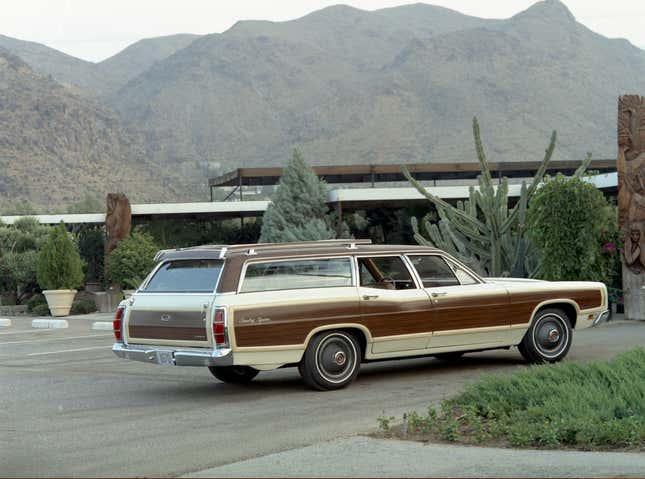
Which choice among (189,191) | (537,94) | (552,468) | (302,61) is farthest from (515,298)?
(302,61)

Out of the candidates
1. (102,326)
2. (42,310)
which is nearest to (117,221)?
(42,310)

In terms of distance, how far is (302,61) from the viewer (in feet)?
613

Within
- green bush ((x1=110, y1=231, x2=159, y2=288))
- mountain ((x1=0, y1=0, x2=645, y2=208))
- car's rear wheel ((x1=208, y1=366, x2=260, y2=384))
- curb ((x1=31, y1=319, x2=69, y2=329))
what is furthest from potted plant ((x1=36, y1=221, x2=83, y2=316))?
mountain ((x1=0, y1=0, x2=645, y2=208))

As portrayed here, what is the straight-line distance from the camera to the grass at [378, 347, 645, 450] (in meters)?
8.15

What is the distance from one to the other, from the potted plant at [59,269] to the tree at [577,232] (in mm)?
16436

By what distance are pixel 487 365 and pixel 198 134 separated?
142 metres

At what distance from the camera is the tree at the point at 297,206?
126 ft

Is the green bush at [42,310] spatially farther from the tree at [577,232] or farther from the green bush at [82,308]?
the tree at [577,232]

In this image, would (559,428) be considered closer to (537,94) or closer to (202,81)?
(537,94)

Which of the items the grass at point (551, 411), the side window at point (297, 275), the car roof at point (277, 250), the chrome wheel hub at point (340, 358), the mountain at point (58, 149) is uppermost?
the mountain at point (58, 149)

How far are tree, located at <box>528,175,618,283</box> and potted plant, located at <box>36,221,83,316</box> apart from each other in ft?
53.9

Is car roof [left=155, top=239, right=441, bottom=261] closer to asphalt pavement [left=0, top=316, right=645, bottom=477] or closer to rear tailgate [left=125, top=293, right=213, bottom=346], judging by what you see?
rear tailgate [left=125, top=293, right=213, bottom=346]

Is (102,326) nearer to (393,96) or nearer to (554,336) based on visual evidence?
(554,336)

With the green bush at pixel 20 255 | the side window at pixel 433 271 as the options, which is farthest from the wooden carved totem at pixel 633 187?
the green bush at pixel 20 255
